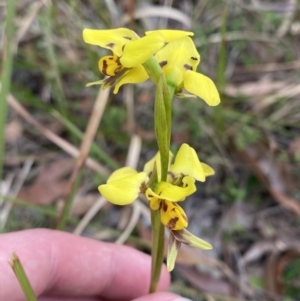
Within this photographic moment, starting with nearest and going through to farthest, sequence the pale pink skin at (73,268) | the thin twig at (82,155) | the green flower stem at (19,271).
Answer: the green flower stem at (19,271)
the pale pink skin at (73,268)
the thin twig at (82,155)

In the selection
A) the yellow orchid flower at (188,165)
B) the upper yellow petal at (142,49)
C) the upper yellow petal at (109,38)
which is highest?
the upper yellow petal at (109,38)

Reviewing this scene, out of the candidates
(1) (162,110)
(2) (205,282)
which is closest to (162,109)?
(1) (162,110)

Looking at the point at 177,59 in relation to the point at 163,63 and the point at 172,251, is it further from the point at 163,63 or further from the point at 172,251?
the point at 172,251

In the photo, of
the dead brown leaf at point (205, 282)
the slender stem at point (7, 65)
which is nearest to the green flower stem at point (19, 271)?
the slender stem at point (7, 65)

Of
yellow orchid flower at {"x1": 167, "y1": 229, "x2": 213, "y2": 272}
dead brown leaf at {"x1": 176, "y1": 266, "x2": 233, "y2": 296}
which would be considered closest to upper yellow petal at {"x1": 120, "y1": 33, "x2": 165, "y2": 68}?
yellow orchid flower at {"x1": 167, "y1": 229, "x2": 213, "y2": 272}

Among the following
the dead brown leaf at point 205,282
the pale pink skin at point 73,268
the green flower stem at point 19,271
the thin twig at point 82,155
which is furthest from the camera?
the dead brown leaf at point 205,282

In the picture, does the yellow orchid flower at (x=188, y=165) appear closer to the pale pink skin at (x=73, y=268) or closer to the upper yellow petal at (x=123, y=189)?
the upper yellow petal at (x=123, y=189)

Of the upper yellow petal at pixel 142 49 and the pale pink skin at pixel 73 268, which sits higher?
the upper yellow petal at pixel 142 49

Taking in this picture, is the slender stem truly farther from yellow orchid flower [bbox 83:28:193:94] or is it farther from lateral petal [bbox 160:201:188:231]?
lateral petal [bbox 160:201:188:231]

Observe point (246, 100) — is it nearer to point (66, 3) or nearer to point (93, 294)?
point (66, 3)
